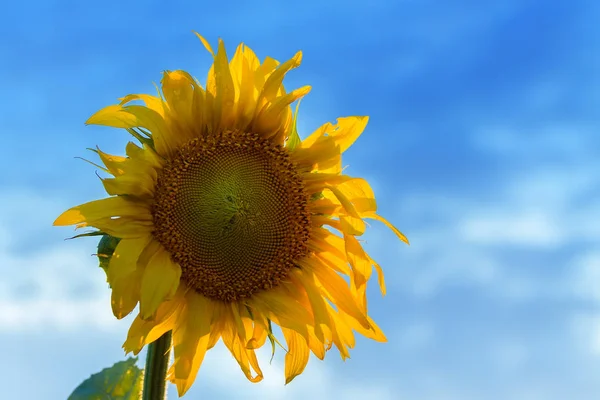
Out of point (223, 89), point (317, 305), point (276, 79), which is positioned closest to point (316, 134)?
point (276, 79)

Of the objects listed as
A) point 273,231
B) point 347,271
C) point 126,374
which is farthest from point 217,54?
point 126,374

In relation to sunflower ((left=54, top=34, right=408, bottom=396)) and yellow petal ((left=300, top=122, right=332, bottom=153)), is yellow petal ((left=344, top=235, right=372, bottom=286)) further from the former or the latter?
yellow petal ((left=300, top=122, right=332, bottom=153))

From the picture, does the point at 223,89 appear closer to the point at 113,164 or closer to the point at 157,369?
the point at 113,164

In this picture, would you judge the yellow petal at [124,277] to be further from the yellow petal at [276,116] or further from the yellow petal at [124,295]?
the yellow petal at [276,116]

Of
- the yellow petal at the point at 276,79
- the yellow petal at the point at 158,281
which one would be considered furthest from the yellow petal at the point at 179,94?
the yellow petal at the point at 158,281

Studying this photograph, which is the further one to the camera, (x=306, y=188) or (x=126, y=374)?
(x=126, y=374)

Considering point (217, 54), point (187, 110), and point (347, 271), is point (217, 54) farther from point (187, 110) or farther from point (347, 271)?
point (347, 271)

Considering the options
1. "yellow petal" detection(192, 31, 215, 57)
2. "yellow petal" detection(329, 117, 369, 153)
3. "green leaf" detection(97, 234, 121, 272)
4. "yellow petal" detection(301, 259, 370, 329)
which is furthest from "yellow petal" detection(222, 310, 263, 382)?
"yellow petal" detection(192, 31, 215, 57)
